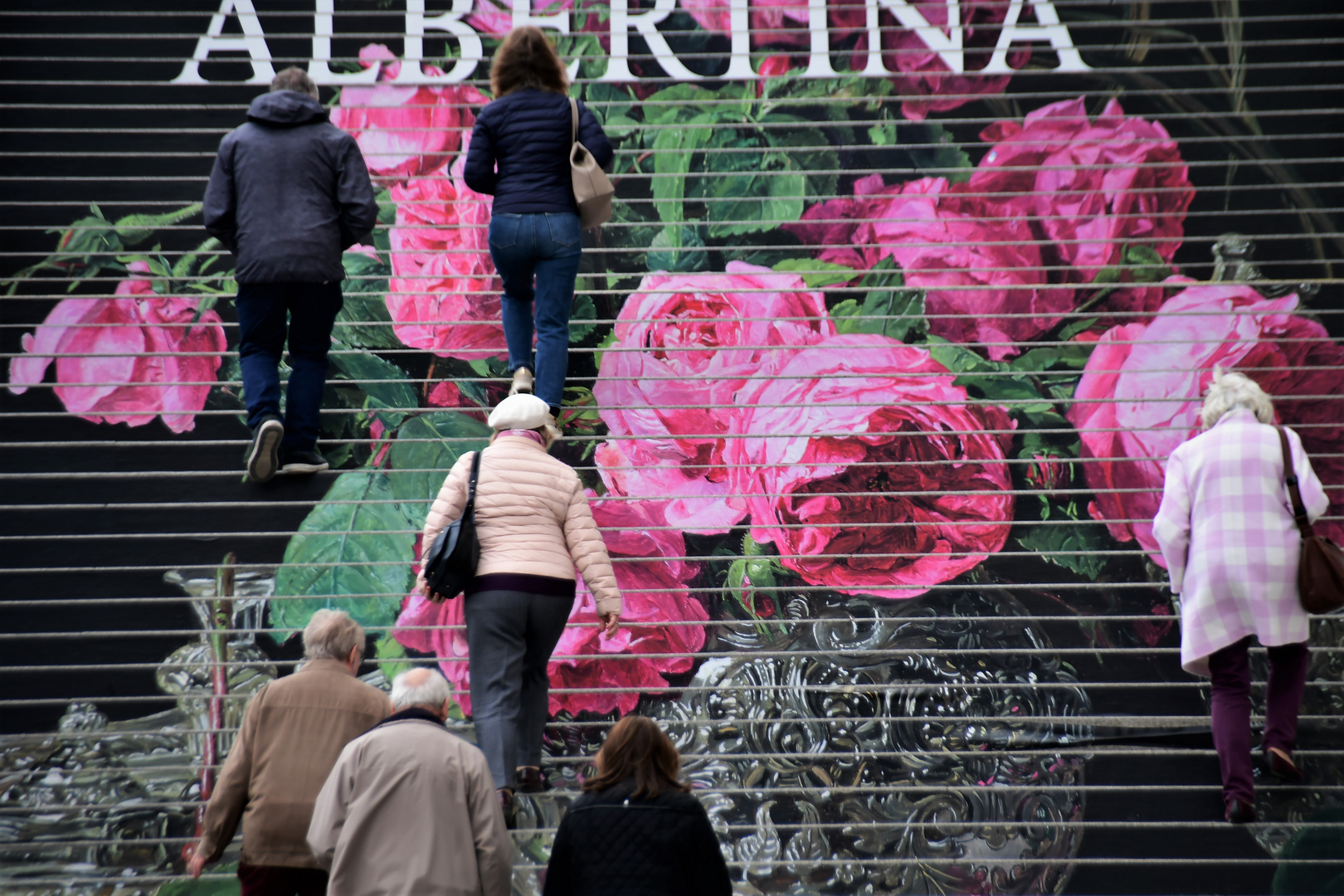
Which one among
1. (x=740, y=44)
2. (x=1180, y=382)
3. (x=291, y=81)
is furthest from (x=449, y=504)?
(x=1180, y=382)

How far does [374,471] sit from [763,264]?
2134 millimetres

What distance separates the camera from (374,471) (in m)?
5.56

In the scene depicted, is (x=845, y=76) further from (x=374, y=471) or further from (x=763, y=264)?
(x=374, y=471)

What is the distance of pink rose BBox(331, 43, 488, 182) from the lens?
240 inches

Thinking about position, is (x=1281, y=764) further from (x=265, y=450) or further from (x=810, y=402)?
(x=265, y=450)

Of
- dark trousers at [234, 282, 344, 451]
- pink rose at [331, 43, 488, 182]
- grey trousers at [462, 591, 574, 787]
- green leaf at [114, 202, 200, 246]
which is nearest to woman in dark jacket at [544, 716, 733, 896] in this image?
grey trousers at [462, 591, 574, 787]

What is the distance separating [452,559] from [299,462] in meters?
1.42

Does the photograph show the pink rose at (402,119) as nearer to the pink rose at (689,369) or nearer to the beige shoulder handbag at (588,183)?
the beige shoulder handbag at (588,183)

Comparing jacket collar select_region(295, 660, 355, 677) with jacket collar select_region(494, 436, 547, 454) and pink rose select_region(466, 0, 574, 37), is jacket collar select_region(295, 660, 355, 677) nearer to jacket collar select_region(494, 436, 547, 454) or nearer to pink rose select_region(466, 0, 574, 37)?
jacket collar select_region(494, 436, 547, 454)

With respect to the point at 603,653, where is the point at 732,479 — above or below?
above

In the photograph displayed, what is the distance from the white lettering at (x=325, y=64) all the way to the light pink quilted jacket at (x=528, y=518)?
270cm

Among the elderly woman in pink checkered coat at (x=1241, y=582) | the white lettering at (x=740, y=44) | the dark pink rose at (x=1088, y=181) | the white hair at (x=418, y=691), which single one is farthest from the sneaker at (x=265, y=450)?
the elderly woman in pink checkered coat at (x=1241, y=582)

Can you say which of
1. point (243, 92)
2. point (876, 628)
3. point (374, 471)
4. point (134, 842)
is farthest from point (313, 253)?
point (876, 628)

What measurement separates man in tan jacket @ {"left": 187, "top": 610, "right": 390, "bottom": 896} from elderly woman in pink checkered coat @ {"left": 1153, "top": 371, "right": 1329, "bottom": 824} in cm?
307
